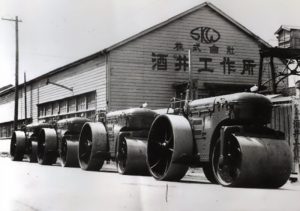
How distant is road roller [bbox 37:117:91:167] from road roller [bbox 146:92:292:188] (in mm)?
6319

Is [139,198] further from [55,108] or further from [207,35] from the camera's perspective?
[55,108]

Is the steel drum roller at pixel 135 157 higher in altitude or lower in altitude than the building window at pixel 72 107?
lower

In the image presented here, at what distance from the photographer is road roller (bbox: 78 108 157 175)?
1272cm

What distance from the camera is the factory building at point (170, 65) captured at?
76.5 feet

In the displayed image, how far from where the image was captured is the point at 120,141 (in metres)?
13.6

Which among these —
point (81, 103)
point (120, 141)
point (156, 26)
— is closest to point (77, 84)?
point (81, 103)

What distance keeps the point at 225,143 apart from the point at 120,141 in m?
4.80

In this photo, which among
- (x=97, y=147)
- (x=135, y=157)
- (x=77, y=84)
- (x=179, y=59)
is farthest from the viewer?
(x=77, y=84)

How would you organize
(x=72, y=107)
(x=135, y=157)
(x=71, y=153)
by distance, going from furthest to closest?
(x=72, y=107) → (x=71, y=153) → (x=135, y=157)

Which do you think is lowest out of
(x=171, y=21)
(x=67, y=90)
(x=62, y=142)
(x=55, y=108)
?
(x=62, y=142)

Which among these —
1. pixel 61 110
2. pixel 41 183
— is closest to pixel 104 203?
pixel 41 183

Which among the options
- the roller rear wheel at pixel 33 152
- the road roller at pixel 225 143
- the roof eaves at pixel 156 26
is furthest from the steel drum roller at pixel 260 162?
the roof eaves at pixel 156 26

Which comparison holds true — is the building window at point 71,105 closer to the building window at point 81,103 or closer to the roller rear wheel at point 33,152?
the building window at point 81,103

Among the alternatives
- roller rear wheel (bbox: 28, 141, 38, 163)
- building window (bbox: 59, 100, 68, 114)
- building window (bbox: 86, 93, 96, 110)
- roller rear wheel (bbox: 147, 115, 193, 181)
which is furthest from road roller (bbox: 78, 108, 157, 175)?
building window (bbox: 59, 100, 68, 114)
